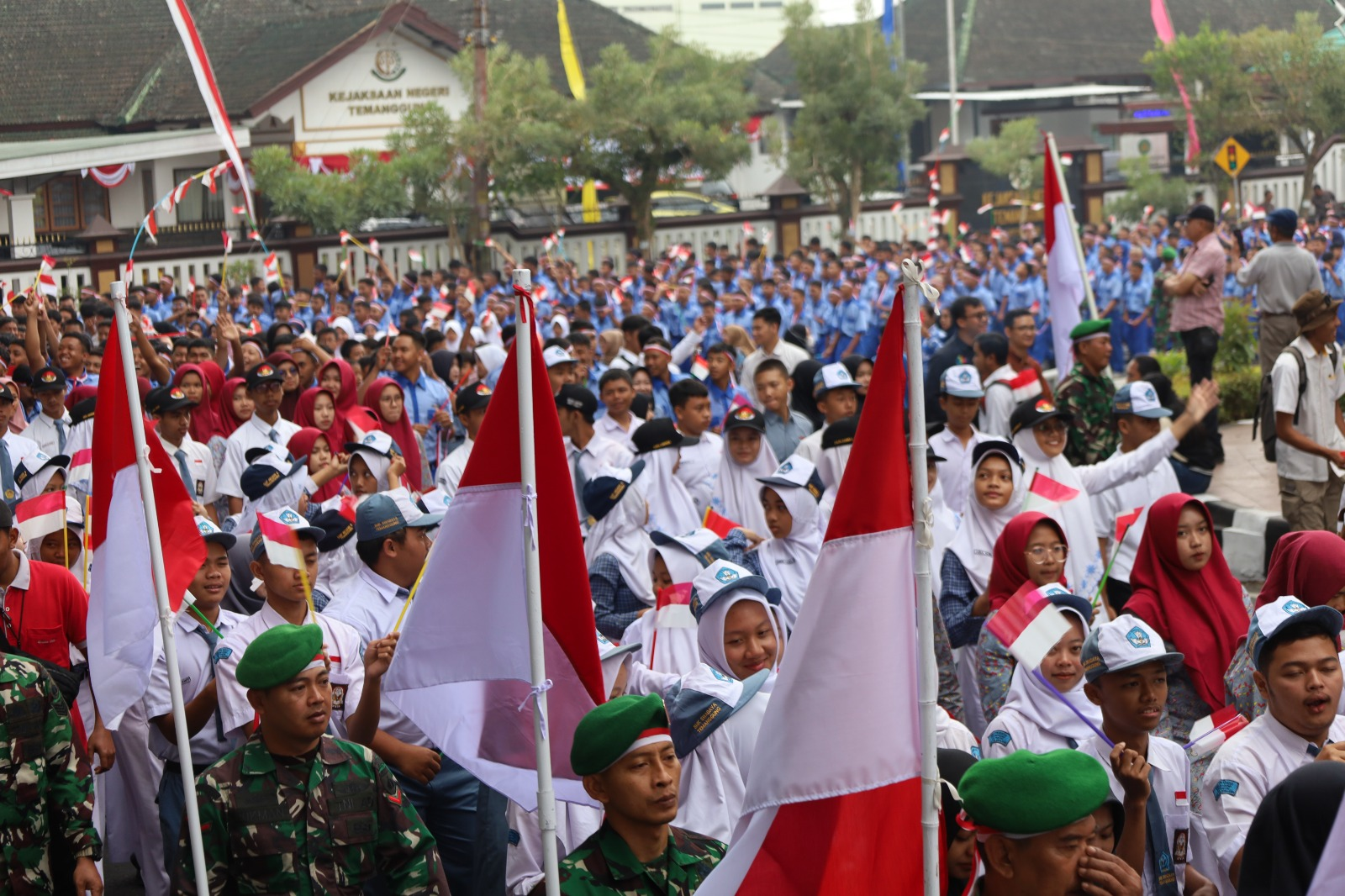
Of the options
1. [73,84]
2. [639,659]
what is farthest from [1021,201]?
[639,659]

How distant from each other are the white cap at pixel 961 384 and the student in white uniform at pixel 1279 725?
13.1ft

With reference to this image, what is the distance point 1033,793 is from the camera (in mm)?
3232

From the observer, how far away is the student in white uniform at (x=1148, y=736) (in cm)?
396

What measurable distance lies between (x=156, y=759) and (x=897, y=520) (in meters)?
3.28

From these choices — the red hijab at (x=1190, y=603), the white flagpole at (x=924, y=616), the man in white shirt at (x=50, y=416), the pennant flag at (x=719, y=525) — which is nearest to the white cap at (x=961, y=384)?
the pennant flag at (x=719, y=525)

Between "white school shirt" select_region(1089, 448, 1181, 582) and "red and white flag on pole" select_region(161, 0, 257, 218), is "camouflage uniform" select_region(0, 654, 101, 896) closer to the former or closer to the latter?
"white school shirt" select_region(1089, 448, 1181, 582)

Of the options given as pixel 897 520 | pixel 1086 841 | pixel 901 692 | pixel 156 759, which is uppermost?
pixel 897 520

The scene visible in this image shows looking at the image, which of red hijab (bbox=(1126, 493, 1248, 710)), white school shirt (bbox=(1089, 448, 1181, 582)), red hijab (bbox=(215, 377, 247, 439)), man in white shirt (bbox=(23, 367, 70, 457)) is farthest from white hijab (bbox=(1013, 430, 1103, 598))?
man in white shirt (bbox=(23, 367, 70, 457))

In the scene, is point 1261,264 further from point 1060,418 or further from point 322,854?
point 322,854

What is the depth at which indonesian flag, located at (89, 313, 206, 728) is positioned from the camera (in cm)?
488

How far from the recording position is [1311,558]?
4938 millimetres

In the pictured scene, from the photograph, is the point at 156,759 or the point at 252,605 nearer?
the point at 156,759

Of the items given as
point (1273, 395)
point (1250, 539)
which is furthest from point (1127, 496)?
point (1250, 539)

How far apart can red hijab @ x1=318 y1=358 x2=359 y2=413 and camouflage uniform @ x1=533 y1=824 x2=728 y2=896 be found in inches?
261
